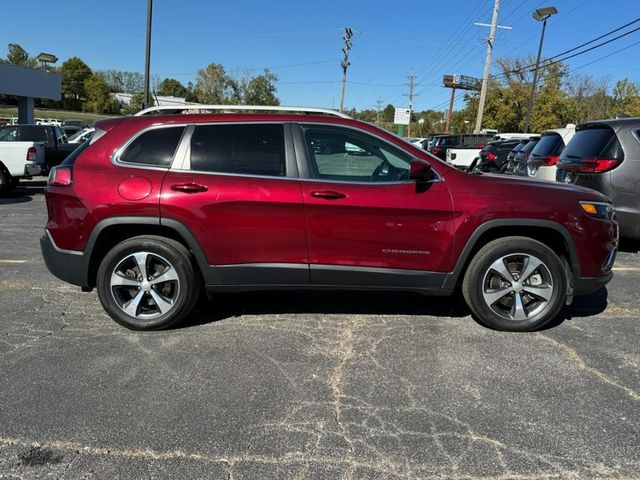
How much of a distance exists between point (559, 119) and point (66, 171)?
55265 millimetres

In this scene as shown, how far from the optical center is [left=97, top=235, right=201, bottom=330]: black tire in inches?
164

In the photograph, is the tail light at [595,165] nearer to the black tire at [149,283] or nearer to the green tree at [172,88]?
the black tire at [149,283]

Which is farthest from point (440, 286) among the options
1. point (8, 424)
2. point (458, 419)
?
point (8, 424)

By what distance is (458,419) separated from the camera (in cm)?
304

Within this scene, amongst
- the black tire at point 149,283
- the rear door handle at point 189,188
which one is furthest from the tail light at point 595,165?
the black tire at point 149,283

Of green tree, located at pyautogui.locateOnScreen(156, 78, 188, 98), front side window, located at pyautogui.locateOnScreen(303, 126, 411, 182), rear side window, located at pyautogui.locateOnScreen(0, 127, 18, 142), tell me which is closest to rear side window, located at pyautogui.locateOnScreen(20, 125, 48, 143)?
rear side window, located at pyautogui.locateOnScreen(0, 127, 18, 142)

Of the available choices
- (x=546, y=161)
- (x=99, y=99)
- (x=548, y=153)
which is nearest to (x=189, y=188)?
(x=546, y=161)

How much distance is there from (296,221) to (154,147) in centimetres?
131

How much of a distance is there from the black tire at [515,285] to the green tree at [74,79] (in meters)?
111

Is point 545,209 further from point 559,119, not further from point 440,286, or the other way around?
point 559,119

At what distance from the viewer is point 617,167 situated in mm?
6598

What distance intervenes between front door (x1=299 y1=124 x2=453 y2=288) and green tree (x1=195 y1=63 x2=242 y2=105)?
71533 mm

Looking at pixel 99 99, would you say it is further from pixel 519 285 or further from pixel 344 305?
pixel 519 285

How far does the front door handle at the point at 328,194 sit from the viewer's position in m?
4.05
